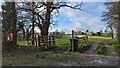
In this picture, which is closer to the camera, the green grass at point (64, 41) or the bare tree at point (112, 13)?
the green grass at point (64, 41)

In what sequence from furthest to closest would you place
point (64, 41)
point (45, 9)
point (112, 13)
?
1. point (112, 13)
2. point (64, 41)
3. point (45, 9)

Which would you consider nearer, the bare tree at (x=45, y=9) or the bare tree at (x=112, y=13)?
the bare tree at (x=45, y=9)

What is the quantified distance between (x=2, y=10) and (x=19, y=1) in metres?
3.03

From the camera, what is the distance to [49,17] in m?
20.7

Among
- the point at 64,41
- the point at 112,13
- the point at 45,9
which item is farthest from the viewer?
the point at 112,13

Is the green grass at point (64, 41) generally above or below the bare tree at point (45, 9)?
below

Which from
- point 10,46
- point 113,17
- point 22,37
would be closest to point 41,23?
point 22,37

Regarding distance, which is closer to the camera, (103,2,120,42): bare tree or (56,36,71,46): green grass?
(56,36,71,46): green grass

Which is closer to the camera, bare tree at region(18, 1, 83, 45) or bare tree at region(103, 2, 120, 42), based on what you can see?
bare tree at region(18, 1, 83, 45)

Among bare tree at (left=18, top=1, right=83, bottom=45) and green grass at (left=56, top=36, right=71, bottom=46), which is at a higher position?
bare tree at (left=18, top=1, right=83, bottom=45)

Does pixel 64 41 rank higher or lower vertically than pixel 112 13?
lower

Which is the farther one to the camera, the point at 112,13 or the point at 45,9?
the point at 112,13

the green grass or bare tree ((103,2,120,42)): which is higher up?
bare tree ((103,2,120,42))

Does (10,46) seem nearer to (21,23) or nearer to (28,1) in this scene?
(28,1)
